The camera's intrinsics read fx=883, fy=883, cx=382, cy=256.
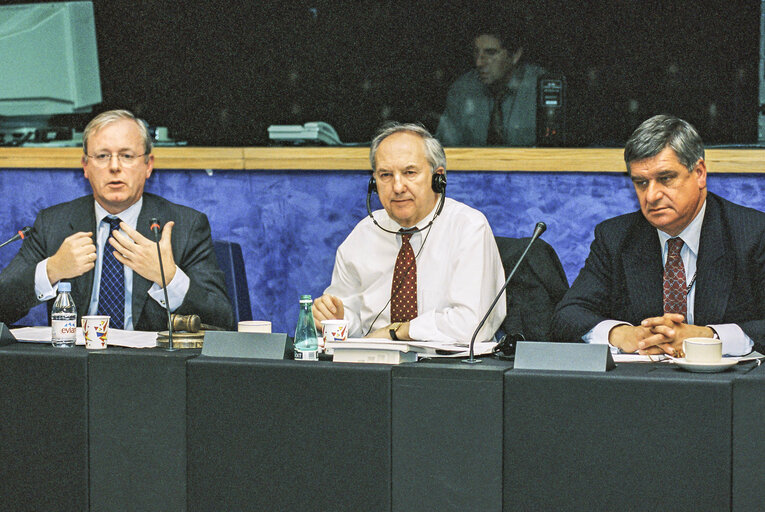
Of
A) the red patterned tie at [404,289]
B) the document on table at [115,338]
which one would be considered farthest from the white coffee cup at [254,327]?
the red patterned tie at [404,289]

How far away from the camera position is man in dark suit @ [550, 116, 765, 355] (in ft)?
7.54

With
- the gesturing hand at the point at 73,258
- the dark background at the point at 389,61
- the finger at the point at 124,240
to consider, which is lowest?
the gesturing hand at the point at 73,258

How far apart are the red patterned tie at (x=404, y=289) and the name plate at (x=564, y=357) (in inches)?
38.1

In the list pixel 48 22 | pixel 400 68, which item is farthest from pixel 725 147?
pixel 48 22

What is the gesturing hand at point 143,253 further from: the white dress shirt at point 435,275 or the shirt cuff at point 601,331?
the shirt cuff at point 601,331

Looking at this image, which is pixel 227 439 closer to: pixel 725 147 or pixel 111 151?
pixel 111 151

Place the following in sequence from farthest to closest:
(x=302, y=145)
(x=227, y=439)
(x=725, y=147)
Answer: (x=302, y=145), (x=725, y=147), (x=227, y=439)

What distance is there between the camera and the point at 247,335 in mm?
1879

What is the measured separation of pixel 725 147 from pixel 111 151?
204cm

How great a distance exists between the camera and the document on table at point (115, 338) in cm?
211

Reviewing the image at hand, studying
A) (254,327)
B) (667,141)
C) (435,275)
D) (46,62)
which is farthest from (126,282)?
(667,141)

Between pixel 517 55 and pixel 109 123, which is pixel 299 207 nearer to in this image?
pixel 109 123

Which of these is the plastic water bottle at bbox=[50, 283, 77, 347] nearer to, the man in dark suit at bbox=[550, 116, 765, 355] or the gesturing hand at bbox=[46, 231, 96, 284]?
the gesturing hand at bbox=[46, 231, 96, 284]

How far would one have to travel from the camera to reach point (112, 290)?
8.85 ft
